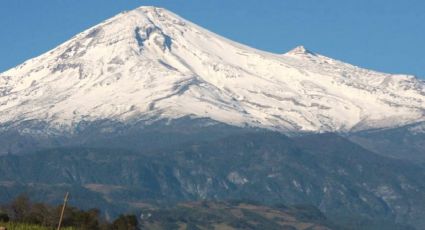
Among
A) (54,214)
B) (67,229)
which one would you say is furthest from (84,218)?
(67,229)

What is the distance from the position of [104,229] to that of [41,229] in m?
116

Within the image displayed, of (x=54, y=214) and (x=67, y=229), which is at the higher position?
(x=54, y=214)

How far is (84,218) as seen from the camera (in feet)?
595

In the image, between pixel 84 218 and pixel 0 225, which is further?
pixel 84 218

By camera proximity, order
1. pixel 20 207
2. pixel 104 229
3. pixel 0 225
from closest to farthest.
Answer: pixel 0 225 → pixel 104 229 → pixel 20 207

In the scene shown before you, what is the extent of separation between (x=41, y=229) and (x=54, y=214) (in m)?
116

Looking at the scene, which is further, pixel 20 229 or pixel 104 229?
pixel 104 229

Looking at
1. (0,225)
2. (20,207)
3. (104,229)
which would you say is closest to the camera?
(0,225)

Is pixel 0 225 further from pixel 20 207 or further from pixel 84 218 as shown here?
pixel 20 207

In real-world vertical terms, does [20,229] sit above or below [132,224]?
below

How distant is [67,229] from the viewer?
57.8m

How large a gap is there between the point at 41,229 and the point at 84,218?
4932 inches

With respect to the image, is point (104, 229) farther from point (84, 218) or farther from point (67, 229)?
point (67, 229)

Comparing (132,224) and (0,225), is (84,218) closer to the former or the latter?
(132,224)
